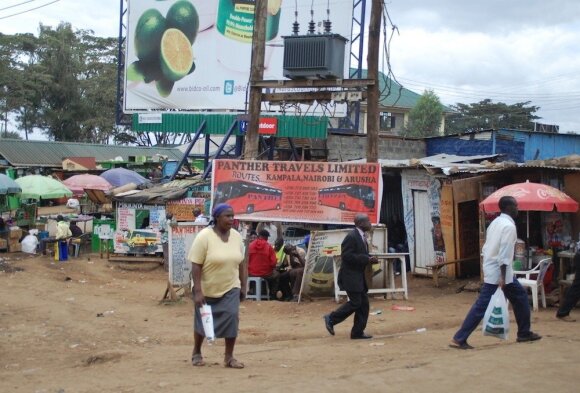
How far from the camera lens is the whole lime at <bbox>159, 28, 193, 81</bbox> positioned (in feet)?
76.6

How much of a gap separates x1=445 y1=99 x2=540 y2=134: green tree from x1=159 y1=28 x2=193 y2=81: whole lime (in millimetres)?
31113

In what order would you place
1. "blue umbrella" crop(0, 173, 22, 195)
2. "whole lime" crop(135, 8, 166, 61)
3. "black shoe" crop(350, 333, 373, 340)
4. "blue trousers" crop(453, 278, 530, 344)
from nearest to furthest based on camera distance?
"blue trousers" crop(453, 278, 530, 344), "black shoe" crop(350, 333, 373, 340), "blue umbrella" crop(0, 173, 22, 195), "whole lime" crop(135, 8, 166, 61)

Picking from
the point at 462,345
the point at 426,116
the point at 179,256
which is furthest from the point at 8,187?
the point at 426,116

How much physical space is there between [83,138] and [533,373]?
52.9m

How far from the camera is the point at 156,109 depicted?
939 inches

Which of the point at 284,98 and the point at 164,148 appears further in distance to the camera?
the point at 164,148

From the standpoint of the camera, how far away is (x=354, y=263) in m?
8.23

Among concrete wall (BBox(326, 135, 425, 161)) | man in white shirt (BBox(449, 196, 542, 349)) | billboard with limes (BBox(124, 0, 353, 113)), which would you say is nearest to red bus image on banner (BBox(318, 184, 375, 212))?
man in white shirt (BBox(449, 196, 542, 349))

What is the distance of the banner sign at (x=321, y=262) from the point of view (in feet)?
38.2

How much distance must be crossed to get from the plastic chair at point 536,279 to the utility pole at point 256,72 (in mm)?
5033

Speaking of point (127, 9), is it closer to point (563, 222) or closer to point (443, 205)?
point (443, 205)

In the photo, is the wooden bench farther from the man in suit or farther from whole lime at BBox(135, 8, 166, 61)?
whole lime at BBox(135, 8, 166, 61)

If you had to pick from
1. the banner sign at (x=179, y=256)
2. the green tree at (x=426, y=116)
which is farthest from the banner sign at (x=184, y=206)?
the green tree at (x=426, y=116)

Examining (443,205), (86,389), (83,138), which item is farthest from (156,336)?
(83,138)
